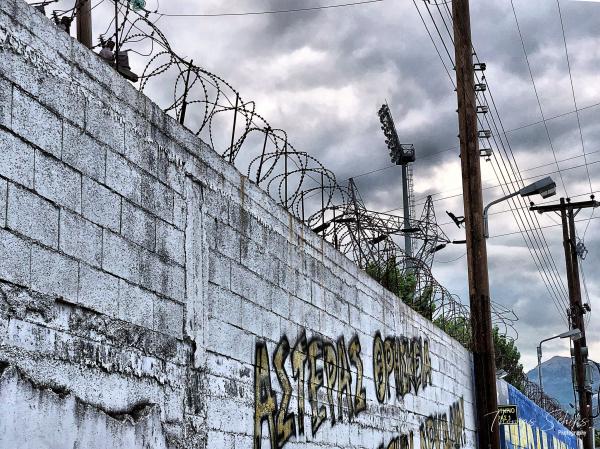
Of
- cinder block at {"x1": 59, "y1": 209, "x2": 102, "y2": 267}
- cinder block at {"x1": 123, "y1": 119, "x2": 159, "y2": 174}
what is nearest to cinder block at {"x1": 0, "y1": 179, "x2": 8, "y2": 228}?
cinder block at {"x1": 59, "y1": 209, "x2": 102, "y2": 267}

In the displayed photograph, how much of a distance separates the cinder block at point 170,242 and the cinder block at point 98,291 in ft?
2.23

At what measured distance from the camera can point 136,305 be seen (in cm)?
604

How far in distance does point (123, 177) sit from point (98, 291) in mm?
812

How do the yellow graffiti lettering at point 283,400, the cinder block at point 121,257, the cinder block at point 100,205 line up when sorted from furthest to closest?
the yellow graffiti lettering at point 283,400 → the cinder block at point 121,257 → the cinder block at point 100,205

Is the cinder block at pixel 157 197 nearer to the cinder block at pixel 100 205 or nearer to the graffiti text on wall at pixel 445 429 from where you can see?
the cinder block at pixel 100 205

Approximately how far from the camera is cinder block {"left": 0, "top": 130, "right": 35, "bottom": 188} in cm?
489

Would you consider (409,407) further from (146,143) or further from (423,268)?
(146,143)

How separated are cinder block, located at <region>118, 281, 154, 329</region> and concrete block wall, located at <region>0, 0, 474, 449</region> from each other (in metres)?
0.01

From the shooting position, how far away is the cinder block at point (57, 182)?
5.16 meters

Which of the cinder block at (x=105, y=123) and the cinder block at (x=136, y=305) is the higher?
the cinder block at (x=105, y=123)

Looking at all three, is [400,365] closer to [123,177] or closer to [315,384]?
[315,384]

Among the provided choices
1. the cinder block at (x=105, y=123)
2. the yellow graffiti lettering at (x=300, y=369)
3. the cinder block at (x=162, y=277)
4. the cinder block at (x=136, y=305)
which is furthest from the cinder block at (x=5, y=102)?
the yellow graffiti lettering at (x=300, y=369)

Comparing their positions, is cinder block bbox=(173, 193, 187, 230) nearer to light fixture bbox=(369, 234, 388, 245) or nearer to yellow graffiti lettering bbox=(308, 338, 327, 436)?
yellow graffiti lettering bbox=(308, 338, 327, 436)

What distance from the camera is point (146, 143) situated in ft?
21.1
